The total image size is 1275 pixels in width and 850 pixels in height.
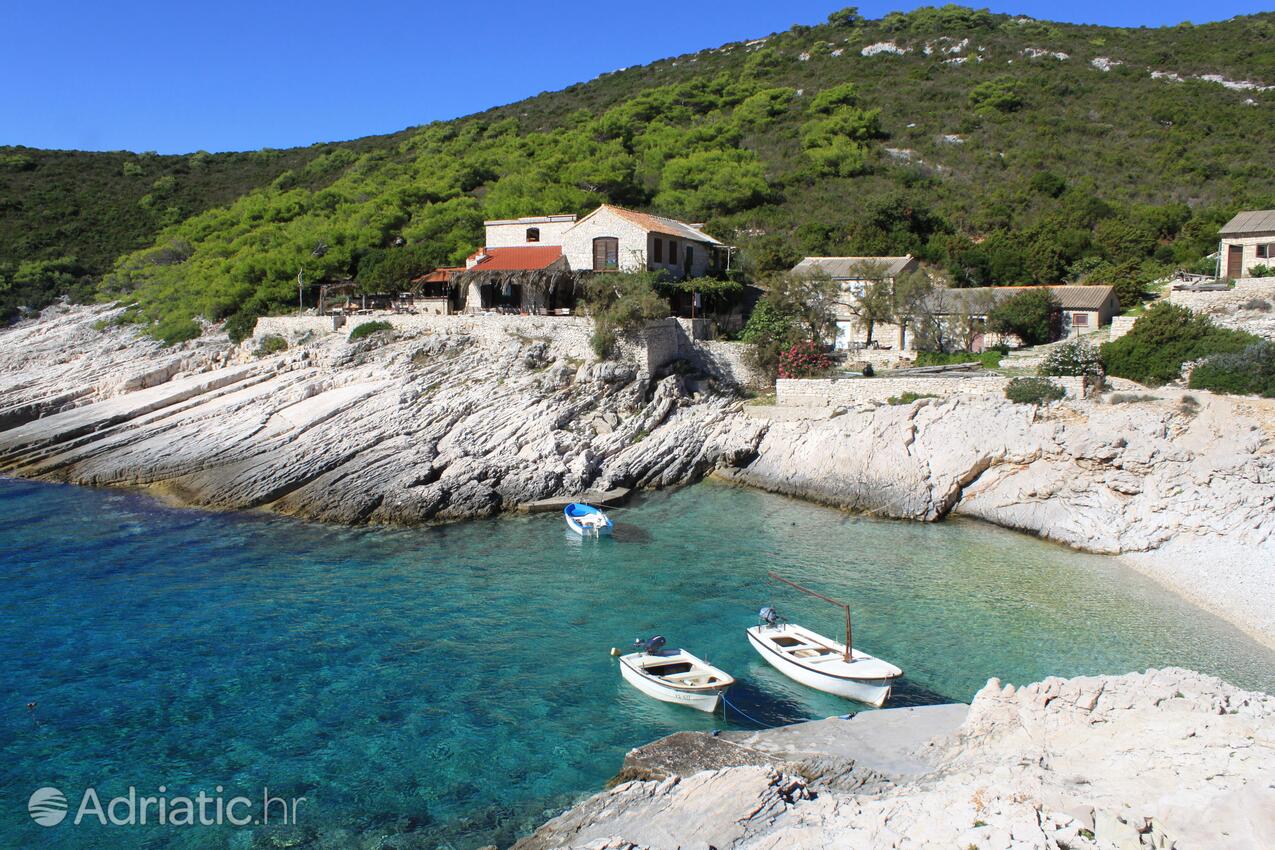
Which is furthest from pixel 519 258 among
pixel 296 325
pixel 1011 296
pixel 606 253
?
pixel 1011 296

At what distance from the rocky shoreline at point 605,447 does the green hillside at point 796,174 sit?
11421 mm

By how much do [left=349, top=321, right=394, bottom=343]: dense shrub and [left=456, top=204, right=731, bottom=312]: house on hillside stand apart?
4216 millimetres

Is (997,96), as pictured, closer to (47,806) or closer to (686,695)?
(686,695)

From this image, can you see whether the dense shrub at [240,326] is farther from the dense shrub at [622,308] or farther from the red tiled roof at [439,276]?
the dense shrub at [622,308]

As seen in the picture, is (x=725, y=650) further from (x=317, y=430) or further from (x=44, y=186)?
(x=44, y=186)

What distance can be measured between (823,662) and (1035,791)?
22.4 feet

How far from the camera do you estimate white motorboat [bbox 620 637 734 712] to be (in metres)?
13.5

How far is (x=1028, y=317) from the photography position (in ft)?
107

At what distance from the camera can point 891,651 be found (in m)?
15.5

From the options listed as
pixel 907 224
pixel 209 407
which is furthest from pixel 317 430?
pixel 907 224

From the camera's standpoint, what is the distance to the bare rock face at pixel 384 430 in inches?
993

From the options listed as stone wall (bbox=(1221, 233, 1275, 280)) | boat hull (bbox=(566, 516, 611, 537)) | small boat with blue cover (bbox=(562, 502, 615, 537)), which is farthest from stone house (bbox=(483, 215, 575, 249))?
stone wall (bbox=(1221, 233, 1275, 280))

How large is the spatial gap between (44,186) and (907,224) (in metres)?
78.1

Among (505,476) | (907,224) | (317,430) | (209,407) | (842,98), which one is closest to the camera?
(505,476)
